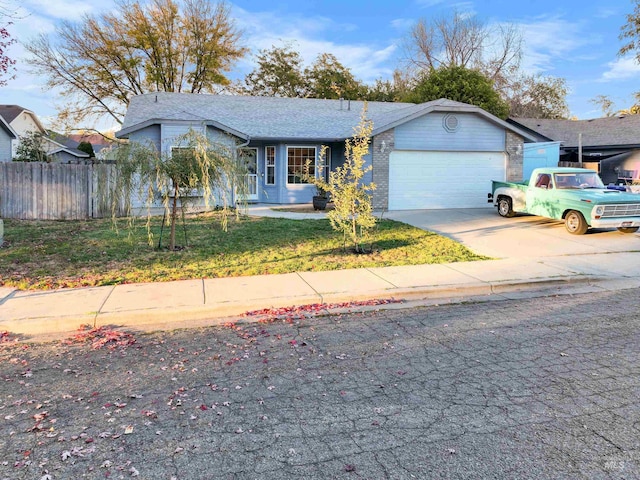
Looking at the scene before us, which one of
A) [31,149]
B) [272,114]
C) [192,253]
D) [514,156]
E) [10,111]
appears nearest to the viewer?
[192,253]

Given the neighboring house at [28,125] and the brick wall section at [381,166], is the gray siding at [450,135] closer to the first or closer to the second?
the brick wall section at [381,166]

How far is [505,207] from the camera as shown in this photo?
16469mm

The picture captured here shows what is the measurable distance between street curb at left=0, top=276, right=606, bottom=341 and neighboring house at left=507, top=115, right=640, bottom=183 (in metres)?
21.3

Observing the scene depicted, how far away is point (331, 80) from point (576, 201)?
103ft

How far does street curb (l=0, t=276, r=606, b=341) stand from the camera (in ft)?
20.3

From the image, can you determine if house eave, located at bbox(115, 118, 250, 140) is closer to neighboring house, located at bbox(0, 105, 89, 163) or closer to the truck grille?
the truck grille

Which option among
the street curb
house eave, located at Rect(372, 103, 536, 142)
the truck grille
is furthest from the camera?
house eave, located at Rect(372, 103, 536, 142)

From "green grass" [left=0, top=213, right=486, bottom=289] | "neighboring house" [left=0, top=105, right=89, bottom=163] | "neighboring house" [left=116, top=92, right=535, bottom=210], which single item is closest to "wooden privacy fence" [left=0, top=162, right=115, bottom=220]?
"green grass" [left=0, top=213, right=486, bottom=289]

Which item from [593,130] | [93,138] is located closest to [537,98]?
[593,130]

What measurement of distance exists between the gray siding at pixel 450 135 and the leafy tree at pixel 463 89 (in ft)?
41.1

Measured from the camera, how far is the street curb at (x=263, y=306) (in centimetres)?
619

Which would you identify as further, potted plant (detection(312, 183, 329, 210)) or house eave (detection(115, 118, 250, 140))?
potted plant (detection(312, 183, 329, 210))

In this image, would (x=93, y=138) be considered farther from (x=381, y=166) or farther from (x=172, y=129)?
(x=381, y=166)

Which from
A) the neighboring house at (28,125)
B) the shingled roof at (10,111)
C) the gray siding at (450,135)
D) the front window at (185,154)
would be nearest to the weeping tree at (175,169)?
the front window at (185,154)
